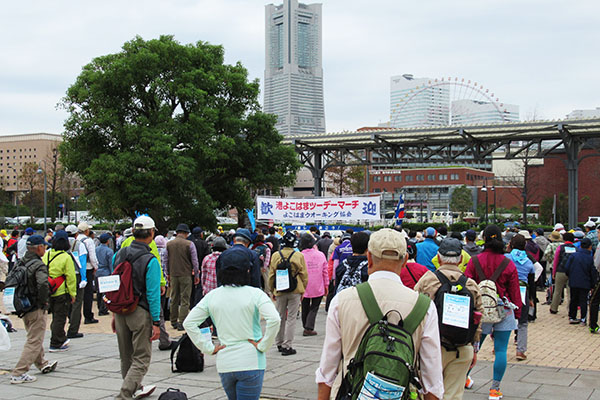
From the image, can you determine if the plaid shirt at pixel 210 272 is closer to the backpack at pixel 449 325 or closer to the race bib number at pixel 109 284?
the race bib number at pixel 109 284

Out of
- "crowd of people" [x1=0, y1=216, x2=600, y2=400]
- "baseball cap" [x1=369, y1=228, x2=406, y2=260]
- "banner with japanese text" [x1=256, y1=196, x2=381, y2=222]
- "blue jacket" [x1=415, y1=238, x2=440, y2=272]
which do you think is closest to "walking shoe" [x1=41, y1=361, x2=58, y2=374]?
"crowd of people" [x1=0, y1=216, x2=600, y2=400]

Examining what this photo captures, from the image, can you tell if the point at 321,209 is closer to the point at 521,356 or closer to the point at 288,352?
the point at 288,352

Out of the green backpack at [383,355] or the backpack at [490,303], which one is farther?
the backpack at [490,303]

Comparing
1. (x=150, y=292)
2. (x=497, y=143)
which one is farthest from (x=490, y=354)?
(x=497, y=143)

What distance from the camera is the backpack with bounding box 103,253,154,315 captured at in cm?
584

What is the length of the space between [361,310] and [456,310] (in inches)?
73.0

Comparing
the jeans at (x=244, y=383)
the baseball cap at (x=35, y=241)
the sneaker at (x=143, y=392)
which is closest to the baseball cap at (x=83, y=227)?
the baseball cap at (x=35, y=241)

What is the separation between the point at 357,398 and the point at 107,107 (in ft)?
72.7

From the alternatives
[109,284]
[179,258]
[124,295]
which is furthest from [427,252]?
[109,284]

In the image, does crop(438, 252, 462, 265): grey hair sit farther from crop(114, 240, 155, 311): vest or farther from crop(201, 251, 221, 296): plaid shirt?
crop(201, 251, 221, 296): plaid shirt

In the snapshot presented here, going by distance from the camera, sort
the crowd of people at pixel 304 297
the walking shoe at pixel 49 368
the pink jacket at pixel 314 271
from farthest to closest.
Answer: the pink jacket at pixel 314 271 → the walking shoe at pixel 49 368 → the crowd of people at pixel 304 297

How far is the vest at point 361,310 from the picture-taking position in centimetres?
304

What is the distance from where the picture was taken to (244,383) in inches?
164

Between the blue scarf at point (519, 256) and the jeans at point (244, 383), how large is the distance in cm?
566
